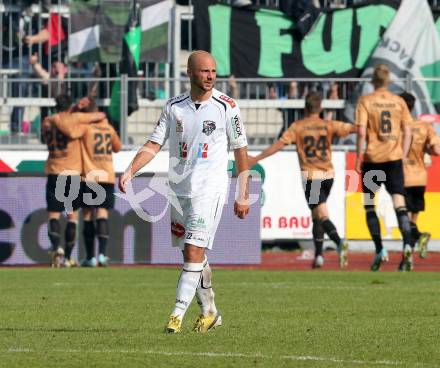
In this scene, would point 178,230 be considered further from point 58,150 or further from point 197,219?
point 58,150

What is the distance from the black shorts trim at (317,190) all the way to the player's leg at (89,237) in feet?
9.79

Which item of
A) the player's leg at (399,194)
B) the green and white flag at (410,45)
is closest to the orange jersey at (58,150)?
the player's leg at (399,194)

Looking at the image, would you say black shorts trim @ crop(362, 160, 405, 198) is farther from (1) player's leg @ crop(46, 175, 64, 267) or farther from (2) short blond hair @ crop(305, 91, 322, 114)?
(1) player's leg @ crop(46, 175, 64, 267)

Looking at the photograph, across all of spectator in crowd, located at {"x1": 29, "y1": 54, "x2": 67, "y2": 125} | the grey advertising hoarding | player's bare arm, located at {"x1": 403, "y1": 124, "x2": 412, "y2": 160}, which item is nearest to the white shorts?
player's bare arm, located at {"x1": 403, "y1": 124, "x2": 412, "y2": 160}

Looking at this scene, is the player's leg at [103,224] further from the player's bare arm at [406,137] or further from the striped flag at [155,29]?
the striped flag at [155,29]

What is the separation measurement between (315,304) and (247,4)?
1201 centimetres

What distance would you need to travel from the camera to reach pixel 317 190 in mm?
18094

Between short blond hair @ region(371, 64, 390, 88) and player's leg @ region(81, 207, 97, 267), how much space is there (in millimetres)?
4365

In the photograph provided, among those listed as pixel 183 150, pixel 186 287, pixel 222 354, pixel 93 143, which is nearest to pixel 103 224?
pixel 93 143

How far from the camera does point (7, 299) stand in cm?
1298

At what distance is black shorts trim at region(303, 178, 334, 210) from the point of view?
18094 mm

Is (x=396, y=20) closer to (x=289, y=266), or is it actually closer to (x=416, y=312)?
(x=289, y=266)

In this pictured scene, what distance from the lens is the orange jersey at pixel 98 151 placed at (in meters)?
18.8

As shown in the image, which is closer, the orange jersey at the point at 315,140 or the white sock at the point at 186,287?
the white sock at the point at 186,287
